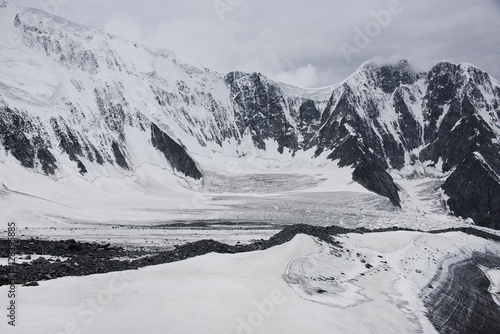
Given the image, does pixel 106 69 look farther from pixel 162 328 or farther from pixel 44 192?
pixel 162 328

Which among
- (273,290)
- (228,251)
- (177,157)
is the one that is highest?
(177,157)

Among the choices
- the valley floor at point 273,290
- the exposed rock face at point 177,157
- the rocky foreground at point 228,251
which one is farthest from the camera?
the exposed rock face at point 177,157

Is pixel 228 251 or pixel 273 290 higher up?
pixel 228 251

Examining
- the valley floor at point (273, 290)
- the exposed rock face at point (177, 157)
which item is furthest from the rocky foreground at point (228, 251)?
the exposed rock face at point (177, 157)

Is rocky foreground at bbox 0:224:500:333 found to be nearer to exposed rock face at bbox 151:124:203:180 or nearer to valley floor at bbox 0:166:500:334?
valley floor at bbox 0:166:500:334

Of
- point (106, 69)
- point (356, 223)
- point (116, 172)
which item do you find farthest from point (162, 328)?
point (106, 69)

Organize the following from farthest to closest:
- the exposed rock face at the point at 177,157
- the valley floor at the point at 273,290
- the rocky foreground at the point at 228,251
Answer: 1. the exposed rock face at the point at 177,157
2. the rocky foreground at the point at 228,251
3. the valley floor at the point at 273,290

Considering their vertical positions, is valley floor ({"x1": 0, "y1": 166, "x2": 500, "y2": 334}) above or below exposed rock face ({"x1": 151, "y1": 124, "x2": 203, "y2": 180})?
below

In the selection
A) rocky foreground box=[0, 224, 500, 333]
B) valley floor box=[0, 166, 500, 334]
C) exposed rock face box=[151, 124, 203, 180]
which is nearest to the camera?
valley floor box=[0, 166, 500, 334]

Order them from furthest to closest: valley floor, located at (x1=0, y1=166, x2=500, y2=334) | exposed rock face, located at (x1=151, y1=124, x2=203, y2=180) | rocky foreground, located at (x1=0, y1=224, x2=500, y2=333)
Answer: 1. exposed rock face, located at (x1=151, y1=124, x2=203, y2=180)
2. rocky foreground, located at (x1=0, y1=224, x2=500, y2=333)
3. valley floor, located at (x1=0, y1=166, x2=500, y2=334)

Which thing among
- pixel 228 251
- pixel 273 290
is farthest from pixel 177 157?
pixel 273 290

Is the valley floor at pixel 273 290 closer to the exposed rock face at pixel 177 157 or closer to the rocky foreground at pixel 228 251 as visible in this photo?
the rocky foreground at pixel 228 251

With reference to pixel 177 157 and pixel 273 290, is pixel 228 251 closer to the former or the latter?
pixel 273 290

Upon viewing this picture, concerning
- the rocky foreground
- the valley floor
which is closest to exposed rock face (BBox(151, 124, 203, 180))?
the valley floor
